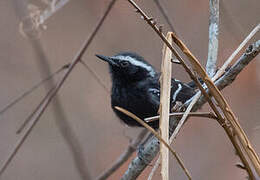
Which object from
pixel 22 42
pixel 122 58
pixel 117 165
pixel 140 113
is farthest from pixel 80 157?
pixel 22 42

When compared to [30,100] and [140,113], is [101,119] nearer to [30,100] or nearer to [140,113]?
[30,100]

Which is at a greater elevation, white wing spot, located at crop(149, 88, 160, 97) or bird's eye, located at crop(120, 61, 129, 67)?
bird's eye, located at crop(120, 61, 129, 67)

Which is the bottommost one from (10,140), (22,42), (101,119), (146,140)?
(146,140)

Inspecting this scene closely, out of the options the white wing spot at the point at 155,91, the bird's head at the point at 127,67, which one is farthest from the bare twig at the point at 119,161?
the bird's head at the point at 127,67

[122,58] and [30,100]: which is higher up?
[30,100]

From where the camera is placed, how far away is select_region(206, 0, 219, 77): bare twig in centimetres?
238

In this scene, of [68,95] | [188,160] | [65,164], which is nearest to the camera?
[188,160]

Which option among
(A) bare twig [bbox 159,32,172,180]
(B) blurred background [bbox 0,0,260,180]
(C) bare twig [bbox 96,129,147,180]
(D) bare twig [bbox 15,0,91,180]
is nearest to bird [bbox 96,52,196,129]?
(C) bare twig [bbox 96,129,147,180]

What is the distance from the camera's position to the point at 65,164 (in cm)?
540

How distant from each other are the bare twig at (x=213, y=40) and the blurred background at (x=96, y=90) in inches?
76.6

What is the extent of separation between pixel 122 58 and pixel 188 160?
4.66 ft

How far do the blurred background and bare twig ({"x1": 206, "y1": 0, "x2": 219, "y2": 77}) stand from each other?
6.38 feet

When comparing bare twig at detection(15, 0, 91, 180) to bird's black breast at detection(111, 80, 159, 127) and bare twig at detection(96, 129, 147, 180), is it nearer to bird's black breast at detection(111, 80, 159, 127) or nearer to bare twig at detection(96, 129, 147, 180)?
bare twig at detection(96, 129, 147, 180)

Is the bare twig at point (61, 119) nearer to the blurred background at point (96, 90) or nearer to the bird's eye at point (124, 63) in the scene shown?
the bird's eye at point (124, 63)
